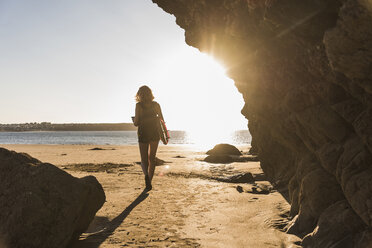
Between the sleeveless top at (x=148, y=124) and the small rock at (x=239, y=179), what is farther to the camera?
the small rock at (x=239, y=179)

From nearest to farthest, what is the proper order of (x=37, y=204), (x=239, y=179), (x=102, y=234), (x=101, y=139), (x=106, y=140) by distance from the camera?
(x=37, y=204) < (x=102, y=234) < (x=239, y=179) < (x=106, y=140) < (x=101, y=139)

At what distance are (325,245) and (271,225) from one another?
1.17 meters

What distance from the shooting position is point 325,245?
2.75 meters

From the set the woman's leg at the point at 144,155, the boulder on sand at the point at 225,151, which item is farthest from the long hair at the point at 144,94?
the boulder on sand at the point at 225,151

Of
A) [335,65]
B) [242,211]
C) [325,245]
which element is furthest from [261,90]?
[325,245]

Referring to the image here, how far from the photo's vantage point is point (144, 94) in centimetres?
637

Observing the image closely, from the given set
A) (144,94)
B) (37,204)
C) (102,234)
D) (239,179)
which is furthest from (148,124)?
(37,204)

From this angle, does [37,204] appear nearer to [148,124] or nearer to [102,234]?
[102,234]

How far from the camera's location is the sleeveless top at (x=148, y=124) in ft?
20.4

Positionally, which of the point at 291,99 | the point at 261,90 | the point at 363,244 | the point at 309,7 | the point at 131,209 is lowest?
the point at 131,209

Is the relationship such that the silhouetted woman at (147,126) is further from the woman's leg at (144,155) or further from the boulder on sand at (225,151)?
the boulder on sand at (225,151)

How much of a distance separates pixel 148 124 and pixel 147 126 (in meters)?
0.05

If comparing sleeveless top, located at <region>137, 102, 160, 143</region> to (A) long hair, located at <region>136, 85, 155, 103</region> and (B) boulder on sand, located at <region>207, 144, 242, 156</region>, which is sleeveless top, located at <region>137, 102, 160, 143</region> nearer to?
(A) long hair, located at <region>136, 85, 155, 103</region>

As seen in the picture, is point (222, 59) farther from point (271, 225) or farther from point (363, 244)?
point (363, 244)
